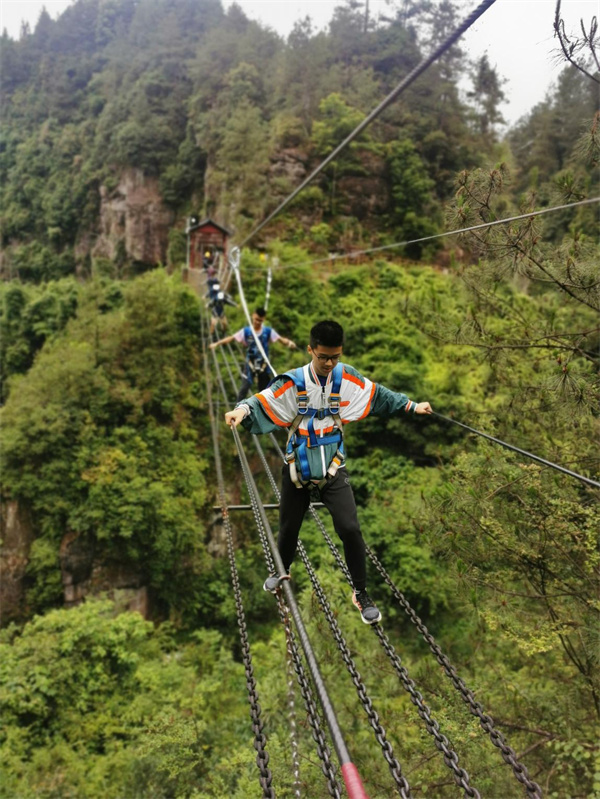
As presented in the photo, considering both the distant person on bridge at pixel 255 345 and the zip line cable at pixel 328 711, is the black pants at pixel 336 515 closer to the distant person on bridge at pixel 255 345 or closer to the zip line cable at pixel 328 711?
the zip line cable at pixel 328 711

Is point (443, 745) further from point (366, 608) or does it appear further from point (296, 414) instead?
point (296, 414)

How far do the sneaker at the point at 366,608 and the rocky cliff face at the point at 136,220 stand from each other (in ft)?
84.5

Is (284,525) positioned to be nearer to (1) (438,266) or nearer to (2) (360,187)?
(1) (438,266)

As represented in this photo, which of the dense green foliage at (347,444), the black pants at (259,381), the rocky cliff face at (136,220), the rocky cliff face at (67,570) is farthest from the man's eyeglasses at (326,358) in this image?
the rocky cliff face at (136,220)

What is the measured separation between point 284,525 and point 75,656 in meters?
7.09

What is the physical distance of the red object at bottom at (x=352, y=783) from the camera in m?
1.09

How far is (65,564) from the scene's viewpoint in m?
9.92

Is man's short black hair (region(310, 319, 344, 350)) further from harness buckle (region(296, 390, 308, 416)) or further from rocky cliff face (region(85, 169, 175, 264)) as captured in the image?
rocky cliff face (region(85, 169, 175, 264))

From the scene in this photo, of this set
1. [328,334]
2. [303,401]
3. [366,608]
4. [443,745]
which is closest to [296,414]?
[303,401]

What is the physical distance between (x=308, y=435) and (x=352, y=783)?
3.85 feet

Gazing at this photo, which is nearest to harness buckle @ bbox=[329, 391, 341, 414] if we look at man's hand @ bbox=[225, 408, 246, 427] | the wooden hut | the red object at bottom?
man's hand @ bbox=[225, 408, 246, 427]

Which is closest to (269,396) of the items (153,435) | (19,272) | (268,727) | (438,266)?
(268,727)

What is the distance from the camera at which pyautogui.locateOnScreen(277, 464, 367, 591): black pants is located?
6.82 ft

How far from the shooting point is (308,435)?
2.05 meters
